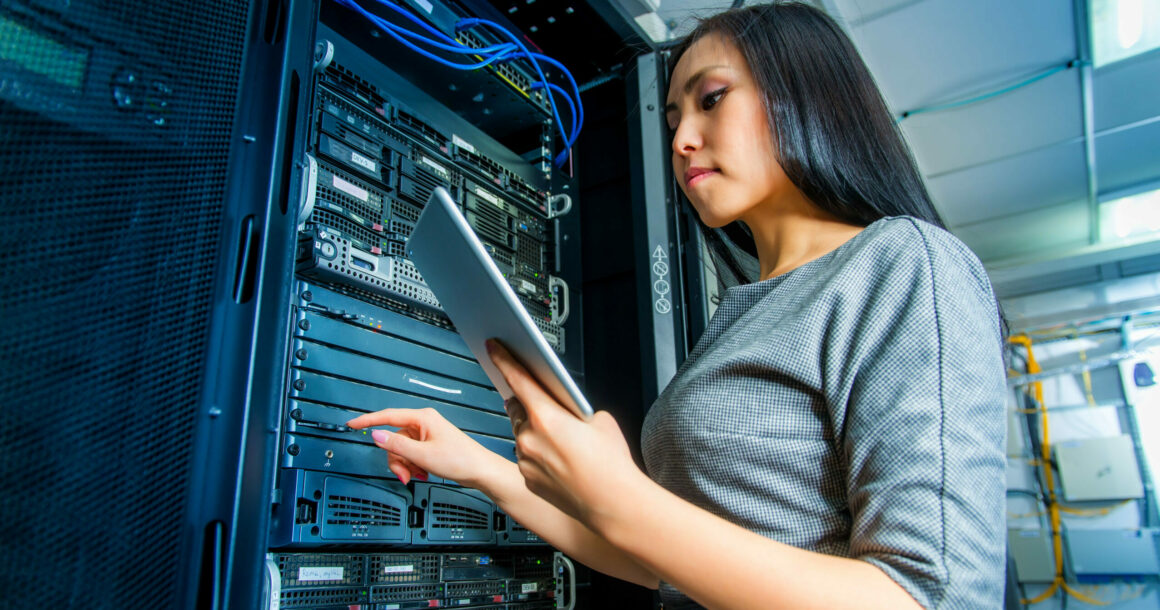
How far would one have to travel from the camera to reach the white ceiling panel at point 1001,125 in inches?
126

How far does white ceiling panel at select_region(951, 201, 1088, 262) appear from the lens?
4.34 m

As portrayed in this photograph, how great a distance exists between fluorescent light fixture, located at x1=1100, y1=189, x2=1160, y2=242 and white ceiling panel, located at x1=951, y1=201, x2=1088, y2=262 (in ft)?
0.36

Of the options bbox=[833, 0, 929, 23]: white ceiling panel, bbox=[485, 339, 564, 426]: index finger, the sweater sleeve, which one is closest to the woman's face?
the sweater sleeve

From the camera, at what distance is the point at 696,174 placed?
31.9 inches

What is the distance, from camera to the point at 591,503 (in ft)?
1.60

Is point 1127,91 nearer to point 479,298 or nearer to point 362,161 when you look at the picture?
point 362,161

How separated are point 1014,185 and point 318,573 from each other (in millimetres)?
4374

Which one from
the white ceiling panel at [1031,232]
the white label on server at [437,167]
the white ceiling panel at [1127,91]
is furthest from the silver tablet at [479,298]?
the white ceiling panel at [1031,232]

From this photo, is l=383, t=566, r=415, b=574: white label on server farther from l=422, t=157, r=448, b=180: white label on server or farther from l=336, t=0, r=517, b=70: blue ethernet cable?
l=336, t=0, r=517, b=70: blue ethernet cable

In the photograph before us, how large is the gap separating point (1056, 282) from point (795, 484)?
18.5 feet

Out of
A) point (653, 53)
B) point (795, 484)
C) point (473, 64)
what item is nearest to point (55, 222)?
point (795, 484)

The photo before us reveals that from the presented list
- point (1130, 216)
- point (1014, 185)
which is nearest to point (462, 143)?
point (1014, 185)

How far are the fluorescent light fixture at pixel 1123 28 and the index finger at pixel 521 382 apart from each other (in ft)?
10.0

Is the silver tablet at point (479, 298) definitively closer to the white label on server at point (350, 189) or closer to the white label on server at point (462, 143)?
the white label on server at point (350, 189)
